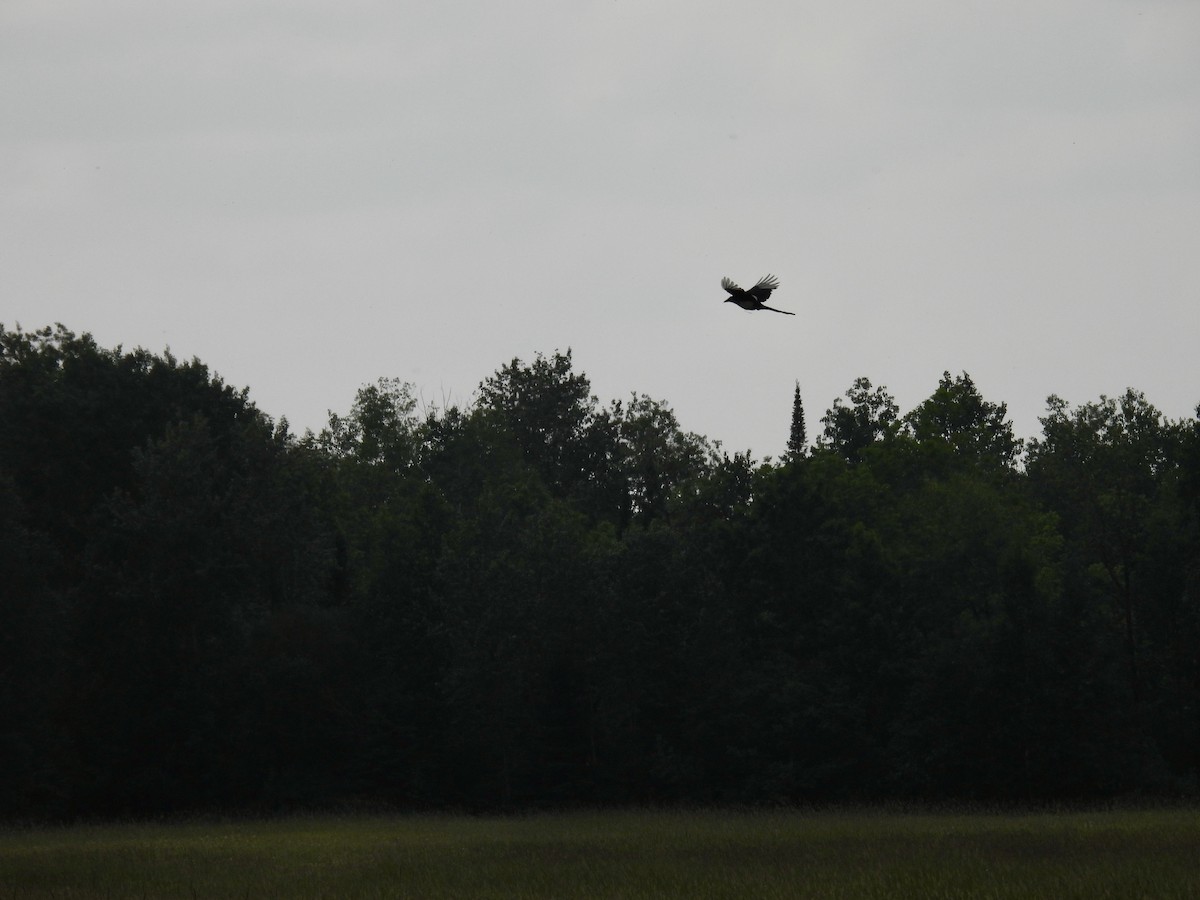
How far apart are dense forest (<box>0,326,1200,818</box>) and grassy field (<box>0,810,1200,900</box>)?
32.1ft

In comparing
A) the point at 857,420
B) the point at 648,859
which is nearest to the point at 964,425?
the point at 857,420

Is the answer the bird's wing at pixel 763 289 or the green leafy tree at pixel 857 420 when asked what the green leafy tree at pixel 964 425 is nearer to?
the green leafy tree at pixel 857 420

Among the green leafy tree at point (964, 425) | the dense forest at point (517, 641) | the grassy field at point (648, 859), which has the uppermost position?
the green leafy tree at point (964, 425)

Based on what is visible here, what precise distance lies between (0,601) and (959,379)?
61.8 m

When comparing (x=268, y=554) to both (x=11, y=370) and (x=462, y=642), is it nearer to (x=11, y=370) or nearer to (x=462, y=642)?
(x=462, y=642)

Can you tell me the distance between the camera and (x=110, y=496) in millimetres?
55625

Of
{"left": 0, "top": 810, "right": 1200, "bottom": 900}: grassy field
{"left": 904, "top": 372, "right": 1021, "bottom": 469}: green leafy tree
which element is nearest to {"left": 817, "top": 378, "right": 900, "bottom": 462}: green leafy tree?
{"left": 904, "top": 372, "right": 1021, "bottom": 469}: green leafy tree

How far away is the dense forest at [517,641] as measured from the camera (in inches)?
1930

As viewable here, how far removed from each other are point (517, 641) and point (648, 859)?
26.8 metres

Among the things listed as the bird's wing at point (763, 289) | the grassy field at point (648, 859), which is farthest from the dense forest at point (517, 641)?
the bird's wing at point (763, 289)

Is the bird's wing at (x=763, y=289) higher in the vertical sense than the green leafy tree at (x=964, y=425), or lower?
lower

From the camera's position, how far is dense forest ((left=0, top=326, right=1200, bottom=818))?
49.0 metres

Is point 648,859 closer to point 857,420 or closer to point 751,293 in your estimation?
point 751,293

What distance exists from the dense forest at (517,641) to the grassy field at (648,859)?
979cm
